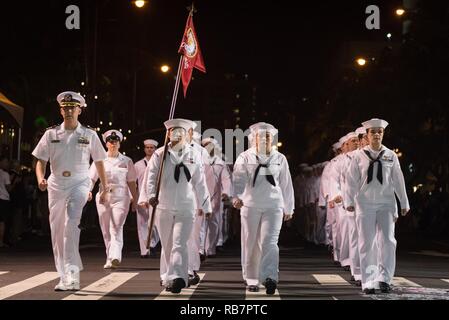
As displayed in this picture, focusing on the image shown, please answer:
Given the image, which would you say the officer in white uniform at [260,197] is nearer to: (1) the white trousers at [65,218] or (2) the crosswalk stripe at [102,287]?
(2) the crosswalk stripe at [102,287]

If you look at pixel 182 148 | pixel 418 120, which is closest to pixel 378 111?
pixel 418 120

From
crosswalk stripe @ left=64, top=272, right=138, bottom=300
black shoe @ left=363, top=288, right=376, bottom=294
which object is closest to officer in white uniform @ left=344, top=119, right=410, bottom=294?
black shoe @ left=363, top=288, right=376, bottom=294

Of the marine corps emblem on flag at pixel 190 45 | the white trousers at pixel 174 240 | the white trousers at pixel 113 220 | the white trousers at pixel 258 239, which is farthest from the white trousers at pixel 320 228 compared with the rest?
the white trousers at pixel 174 240

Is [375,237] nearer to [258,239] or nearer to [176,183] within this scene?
[258,239]

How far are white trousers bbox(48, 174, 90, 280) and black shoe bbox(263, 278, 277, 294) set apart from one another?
7.80ft

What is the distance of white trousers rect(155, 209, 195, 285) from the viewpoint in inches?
505

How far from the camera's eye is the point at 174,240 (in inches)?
511

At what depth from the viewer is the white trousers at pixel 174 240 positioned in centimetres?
1284

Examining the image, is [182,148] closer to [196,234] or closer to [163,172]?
[163,172]

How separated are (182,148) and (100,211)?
4337 mm

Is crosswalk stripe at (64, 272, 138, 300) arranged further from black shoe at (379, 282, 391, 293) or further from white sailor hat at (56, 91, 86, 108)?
black shoe at (379, 282, 391, 293)

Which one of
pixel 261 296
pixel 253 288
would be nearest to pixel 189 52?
pixel 253 288

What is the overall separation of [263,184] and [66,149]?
8.61 ft

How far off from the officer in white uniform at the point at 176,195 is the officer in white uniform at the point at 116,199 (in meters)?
3.67
